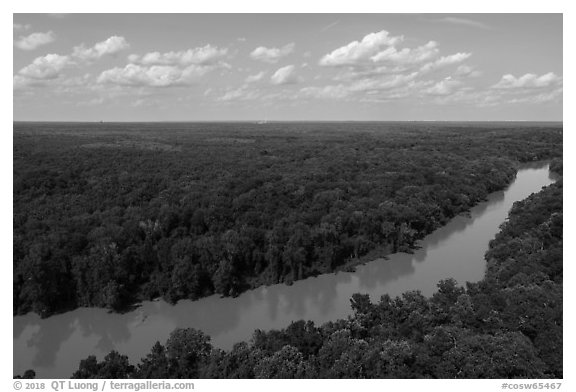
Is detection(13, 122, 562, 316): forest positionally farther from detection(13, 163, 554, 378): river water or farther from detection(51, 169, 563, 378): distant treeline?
detection(13, 163, 554, 378): river water

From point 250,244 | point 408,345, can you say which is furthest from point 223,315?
point 408,345

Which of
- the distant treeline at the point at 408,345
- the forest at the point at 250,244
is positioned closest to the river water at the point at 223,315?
the forest at the point at 250,244

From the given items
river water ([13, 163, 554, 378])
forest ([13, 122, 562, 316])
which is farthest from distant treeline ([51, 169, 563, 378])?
river water ([13, 163, 554, 378])

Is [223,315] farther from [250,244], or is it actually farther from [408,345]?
[408,345]

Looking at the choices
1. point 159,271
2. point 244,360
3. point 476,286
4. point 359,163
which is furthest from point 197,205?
point 359,163

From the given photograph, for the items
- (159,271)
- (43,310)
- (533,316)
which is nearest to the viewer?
(533,316)

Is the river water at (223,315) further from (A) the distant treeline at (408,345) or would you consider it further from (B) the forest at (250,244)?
(A) the distant treeline at (408,345)

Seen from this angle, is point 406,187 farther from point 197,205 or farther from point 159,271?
point 159,271
